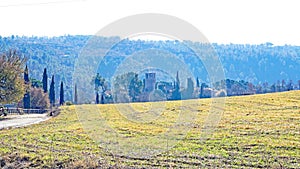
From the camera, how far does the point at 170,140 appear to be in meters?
25.7

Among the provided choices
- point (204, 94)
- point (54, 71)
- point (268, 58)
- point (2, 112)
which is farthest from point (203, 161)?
point (268, 58)

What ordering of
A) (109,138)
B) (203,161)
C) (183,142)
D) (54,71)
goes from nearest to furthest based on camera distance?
(203,161) → (183,142) → (109,138) → (54,71)

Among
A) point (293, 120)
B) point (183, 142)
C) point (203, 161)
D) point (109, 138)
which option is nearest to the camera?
point (203, 161)

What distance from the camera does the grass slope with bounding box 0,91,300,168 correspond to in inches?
775

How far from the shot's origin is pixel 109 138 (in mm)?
26469

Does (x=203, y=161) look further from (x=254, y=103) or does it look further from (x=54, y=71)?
(x=54, y=71)

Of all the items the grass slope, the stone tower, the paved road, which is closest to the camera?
the grass slope

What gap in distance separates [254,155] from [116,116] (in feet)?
58.2

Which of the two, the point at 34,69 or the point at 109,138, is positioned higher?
the point at 34,69

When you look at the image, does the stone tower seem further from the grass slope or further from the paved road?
the paved road

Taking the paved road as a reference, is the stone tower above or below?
above

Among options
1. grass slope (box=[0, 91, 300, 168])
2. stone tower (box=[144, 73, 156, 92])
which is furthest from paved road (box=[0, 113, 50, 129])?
stone tower (box=[144, 73, 156, 92])

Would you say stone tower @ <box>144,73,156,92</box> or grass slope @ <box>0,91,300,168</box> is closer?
grass slope @ <box>0,91,300,168</box>

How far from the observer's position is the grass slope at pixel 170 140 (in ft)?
64.6
